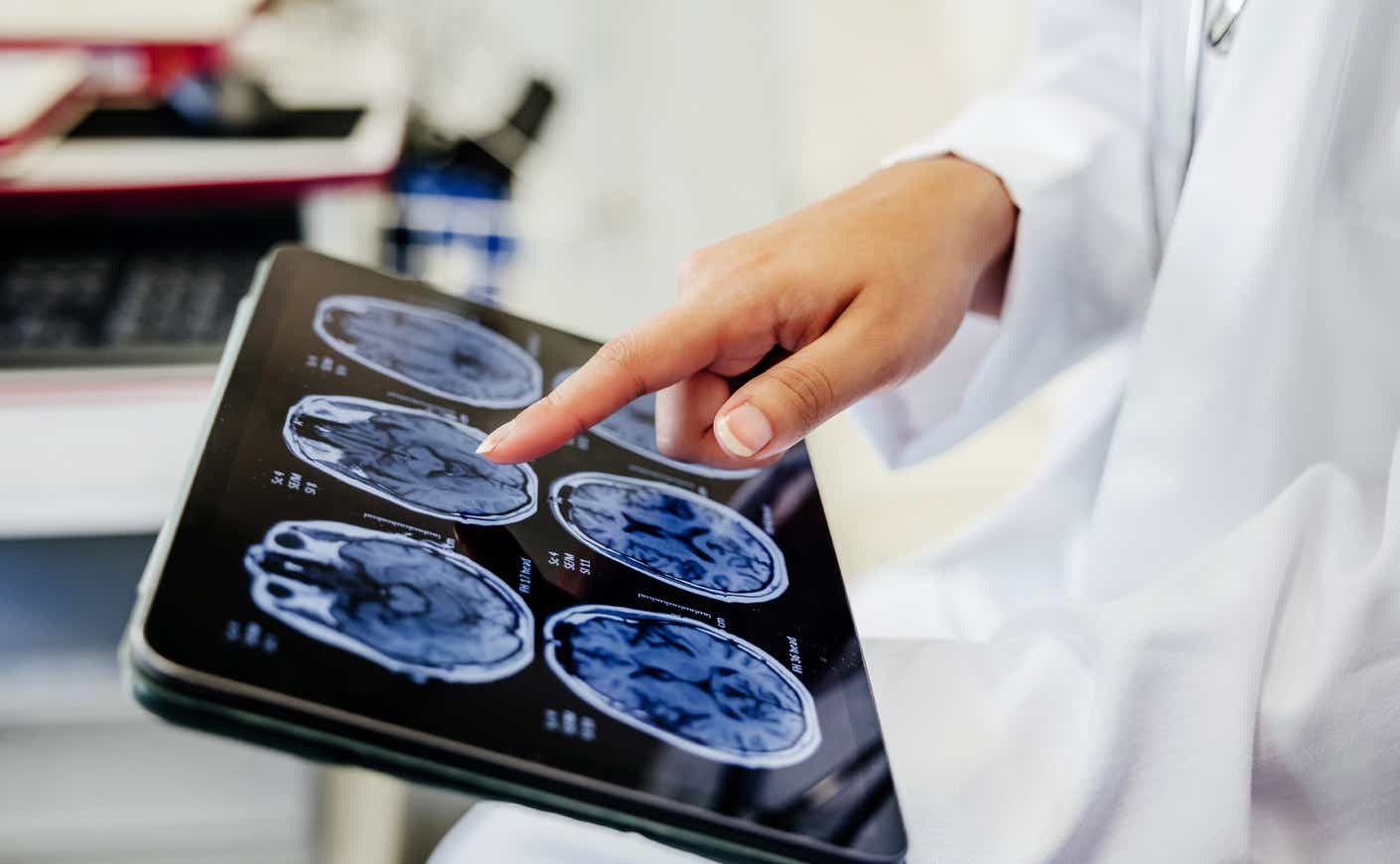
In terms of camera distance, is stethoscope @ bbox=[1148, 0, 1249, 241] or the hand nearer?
the hand

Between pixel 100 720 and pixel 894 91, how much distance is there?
0.93 meters

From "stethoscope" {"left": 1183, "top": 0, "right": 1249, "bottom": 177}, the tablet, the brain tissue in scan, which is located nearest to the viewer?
the tablet

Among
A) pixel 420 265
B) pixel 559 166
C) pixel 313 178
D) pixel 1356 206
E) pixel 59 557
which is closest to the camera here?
pixel 1356 206

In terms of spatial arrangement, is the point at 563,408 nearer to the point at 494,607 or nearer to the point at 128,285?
the point at 494,607

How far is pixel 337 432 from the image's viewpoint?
45 centimetres

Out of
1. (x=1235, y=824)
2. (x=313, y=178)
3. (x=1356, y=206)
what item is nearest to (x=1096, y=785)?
(x=1235, y=824)

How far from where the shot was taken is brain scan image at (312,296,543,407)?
51cm

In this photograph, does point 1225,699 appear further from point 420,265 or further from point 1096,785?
point 420,265

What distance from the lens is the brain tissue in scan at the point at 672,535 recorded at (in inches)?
17.3

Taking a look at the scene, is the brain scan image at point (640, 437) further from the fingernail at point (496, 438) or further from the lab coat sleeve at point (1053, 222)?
the lab coat sleeve at point (1053, 222)

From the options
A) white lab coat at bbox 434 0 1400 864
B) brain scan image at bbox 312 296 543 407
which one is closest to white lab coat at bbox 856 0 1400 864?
white lab coat at bbox 434 0 1400 864

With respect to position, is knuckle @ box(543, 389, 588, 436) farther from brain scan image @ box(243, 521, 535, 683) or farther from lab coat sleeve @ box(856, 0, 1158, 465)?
lab coat sleeve @ box(856, 0, 1158, 465)

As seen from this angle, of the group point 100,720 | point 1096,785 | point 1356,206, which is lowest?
point 100,720

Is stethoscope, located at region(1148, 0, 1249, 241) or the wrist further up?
stethoscope, located at region(1148, 0, 1249, 241)
